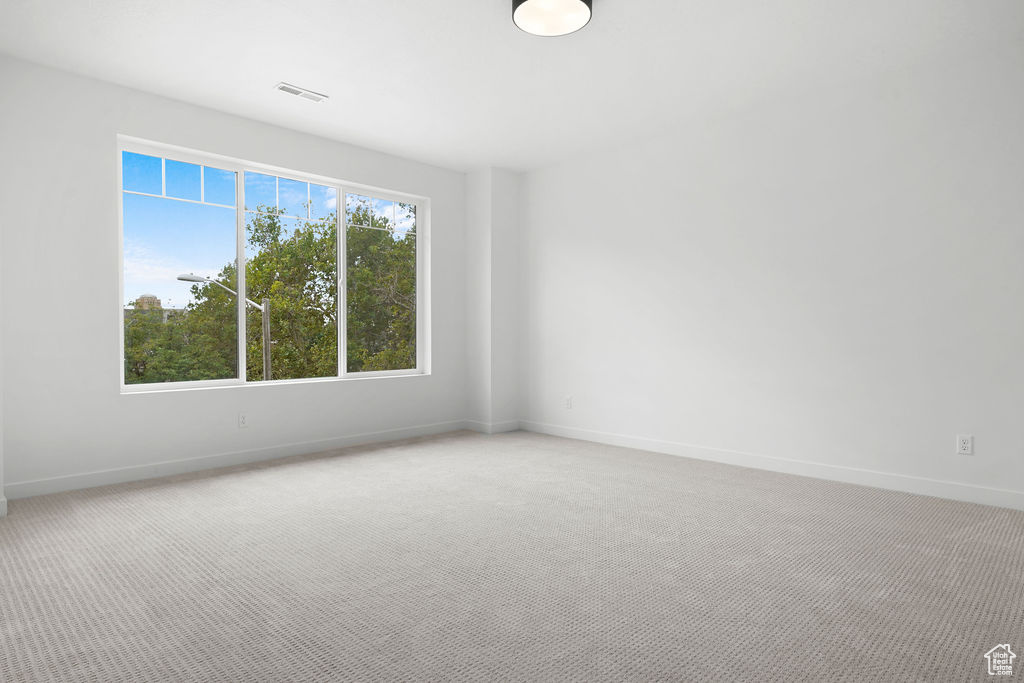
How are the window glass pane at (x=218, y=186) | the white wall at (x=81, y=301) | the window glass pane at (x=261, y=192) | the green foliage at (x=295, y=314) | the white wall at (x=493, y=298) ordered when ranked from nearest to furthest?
1. the white wall at (x=81, y=301)
2. the green foliage at (x=295, y=314)
3. the window glass pane at (x=218, y=186)
4. the window glass pane at (x=261, y=192)
5. the white wall at (x=493, y=298)

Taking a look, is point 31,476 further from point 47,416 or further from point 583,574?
Answer: point 583,574

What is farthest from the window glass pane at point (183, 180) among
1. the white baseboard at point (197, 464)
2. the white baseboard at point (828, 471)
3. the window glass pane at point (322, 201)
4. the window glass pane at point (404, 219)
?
the white baseboard at point (828, 471)

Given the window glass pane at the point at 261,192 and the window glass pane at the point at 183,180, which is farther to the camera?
the window glass pane at the point at 261,192

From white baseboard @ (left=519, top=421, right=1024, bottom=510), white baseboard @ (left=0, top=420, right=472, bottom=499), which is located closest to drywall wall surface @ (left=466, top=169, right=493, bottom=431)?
white baseboard @ (left=0, top=420, right=472, bottom=499)

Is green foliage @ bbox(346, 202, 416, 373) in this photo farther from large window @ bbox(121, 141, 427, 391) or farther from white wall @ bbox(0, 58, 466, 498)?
white wall @ bbox(0, 58, 466, 498)

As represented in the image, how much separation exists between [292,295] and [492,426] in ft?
7.48

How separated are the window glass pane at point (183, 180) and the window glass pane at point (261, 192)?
421mm

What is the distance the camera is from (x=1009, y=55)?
3400 millimetres

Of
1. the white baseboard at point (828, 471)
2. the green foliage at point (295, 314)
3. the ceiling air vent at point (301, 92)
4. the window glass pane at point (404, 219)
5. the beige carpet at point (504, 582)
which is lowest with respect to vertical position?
the beige carpet at point (504, 582)

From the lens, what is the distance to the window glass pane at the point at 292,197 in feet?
16.6

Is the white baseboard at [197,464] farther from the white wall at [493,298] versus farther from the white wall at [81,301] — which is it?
the white wall at [493,298]

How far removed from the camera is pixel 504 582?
2.41 meters

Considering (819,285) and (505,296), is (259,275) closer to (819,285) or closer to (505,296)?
(505,296)

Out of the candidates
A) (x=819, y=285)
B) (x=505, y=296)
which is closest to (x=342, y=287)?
(x=505, y=296)
